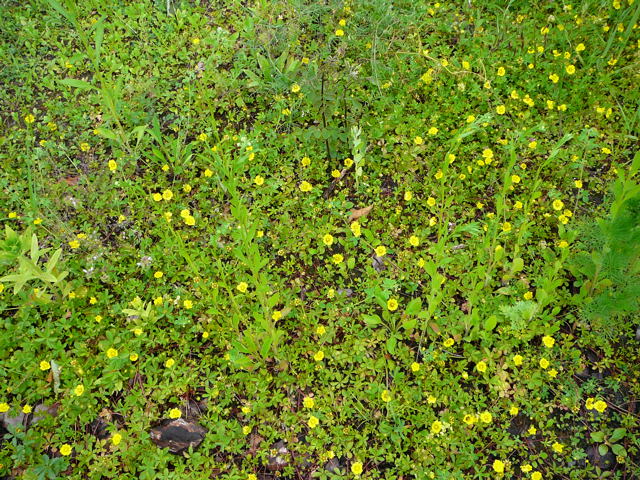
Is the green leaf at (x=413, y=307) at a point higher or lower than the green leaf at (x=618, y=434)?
higher

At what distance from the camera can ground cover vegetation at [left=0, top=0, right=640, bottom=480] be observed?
2486 mm

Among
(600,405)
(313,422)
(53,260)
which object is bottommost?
(313,422)

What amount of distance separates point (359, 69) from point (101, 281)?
2.51 m

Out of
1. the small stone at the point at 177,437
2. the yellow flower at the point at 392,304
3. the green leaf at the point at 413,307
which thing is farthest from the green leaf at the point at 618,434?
the small stone at the point at 177,437

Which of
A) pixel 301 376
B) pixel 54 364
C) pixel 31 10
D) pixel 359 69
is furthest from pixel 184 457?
pixel 31 10

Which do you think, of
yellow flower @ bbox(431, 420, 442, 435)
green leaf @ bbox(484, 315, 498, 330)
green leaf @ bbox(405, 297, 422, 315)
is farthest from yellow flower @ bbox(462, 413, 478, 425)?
green leaf @ bbox(405, 297, 422, 315)

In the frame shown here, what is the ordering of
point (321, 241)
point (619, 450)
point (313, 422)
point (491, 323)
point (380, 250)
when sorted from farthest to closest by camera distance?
point (321, 241) → point (380, 250) → point (491, 323) → point (313, 422) → point (619, 450)

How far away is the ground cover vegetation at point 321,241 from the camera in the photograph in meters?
2.49

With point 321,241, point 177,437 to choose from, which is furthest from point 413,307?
point 177,437

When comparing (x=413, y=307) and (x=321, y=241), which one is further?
(x=321, y=241)

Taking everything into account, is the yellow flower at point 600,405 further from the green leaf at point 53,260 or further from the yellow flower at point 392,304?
the green leaf at point 53,260

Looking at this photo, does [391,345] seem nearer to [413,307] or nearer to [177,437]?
[413,307]

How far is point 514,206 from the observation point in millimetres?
3084

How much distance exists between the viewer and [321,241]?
3133mm
